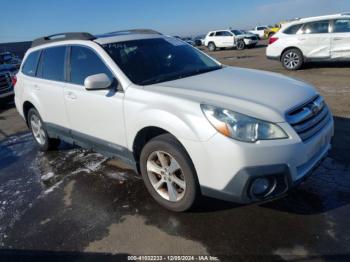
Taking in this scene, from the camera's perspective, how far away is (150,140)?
345 cm

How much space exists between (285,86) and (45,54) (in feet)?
11.8

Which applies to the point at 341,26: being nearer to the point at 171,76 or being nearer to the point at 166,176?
the point at 171,76

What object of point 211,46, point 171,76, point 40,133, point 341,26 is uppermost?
point 341,26

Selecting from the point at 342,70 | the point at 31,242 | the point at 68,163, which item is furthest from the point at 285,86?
the point at 342,70

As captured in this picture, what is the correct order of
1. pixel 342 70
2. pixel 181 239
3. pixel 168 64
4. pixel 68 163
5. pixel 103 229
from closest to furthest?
pixel 181 239
pixel 103 229
pixel 168 64
pixel 68 163
pixel 342 70

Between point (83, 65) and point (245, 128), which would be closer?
point (245, 128)

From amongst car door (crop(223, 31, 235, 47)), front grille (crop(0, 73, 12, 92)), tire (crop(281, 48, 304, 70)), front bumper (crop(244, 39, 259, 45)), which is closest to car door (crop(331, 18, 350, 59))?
tire (crop(281, 48, 304, 70))

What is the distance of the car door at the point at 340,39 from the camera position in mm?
10641

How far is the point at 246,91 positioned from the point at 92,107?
182 cm

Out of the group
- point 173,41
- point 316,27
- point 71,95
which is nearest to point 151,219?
point 71,95

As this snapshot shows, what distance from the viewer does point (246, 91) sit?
3.30m

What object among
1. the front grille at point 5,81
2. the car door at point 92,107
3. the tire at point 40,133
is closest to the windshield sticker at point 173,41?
the car door at point 92,107

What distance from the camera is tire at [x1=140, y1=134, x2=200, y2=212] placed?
3.13m

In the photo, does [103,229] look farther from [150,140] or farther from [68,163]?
[68,163]
